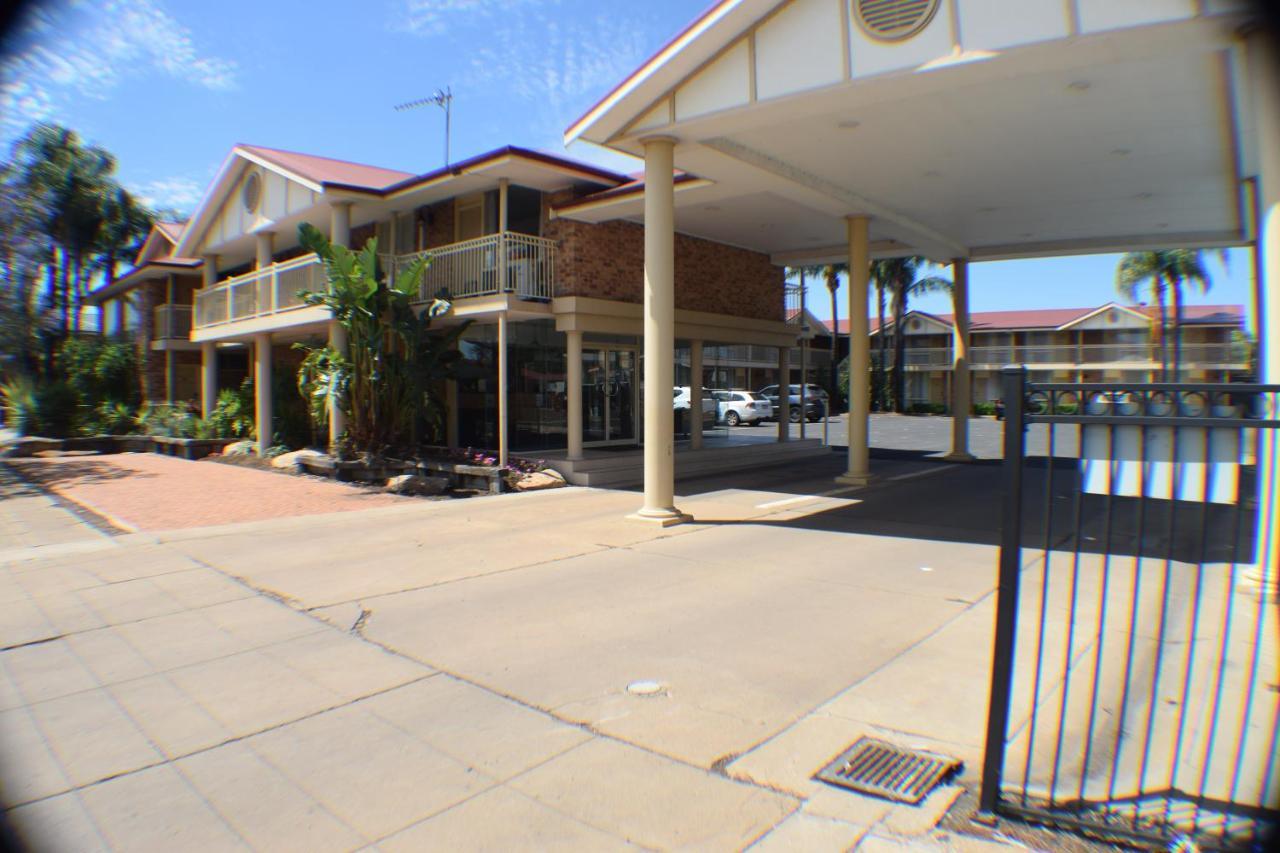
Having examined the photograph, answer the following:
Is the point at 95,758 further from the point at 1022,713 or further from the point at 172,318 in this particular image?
the point at 172,318

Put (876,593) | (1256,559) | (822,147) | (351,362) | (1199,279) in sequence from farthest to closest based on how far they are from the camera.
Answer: (1199,279), (351,362), (822,147), (876,593), (1256,559)

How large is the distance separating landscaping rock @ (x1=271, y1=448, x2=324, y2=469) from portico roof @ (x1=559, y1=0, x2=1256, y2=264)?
7605mm

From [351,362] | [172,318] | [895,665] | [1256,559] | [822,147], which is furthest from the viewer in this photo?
[172,318]

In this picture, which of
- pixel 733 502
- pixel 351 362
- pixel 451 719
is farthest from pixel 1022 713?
pixel 351 362

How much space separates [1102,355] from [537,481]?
43612mm

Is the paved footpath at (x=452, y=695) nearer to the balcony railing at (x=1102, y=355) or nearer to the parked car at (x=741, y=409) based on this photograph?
the parked car at (x=741, y=409)

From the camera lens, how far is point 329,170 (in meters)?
18.1

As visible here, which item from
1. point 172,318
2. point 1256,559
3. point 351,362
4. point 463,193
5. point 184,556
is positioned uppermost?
point 463,193

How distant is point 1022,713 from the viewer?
13.1 feet

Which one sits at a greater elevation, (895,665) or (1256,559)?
(1256,559)

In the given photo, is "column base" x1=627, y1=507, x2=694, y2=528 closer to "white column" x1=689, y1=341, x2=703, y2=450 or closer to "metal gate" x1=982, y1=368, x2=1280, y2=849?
"metal gate" x1=982, y1=368, x2=1280, y2=849

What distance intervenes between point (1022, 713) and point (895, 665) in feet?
2.78

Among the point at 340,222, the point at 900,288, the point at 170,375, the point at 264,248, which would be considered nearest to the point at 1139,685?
the point at 340,222

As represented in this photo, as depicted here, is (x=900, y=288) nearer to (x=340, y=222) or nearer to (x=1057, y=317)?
(x=1057, y=317)
